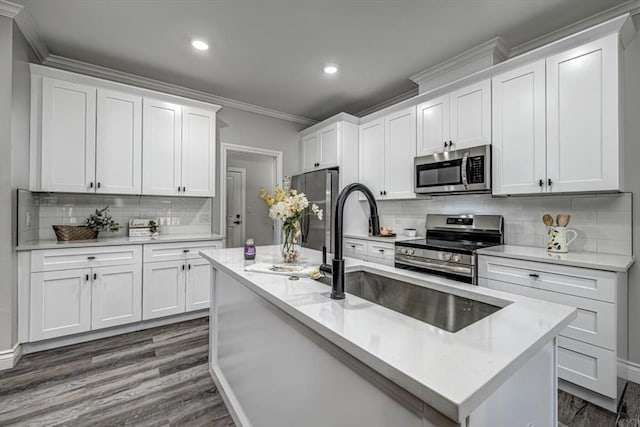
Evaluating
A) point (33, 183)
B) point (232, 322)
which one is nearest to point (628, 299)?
point (232, 322)

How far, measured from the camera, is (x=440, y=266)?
2586mm

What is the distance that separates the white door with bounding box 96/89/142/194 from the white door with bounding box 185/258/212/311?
990 mm

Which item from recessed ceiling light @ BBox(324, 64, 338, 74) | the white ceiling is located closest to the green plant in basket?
the white ceiling

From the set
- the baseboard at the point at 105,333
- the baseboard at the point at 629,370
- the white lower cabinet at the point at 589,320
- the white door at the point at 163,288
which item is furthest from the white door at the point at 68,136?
the baseboard at the point at 629,370

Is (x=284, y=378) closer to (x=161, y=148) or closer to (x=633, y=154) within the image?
(x=633, y=154)

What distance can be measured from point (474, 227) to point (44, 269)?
3930 mm

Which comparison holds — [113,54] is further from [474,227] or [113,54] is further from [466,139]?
[474,227]

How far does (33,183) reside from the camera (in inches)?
104

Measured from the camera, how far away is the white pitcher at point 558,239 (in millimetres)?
2244

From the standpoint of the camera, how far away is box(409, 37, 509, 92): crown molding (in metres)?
2.68

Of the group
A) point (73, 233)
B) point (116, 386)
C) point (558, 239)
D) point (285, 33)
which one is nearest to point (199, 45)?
point (285, 33)

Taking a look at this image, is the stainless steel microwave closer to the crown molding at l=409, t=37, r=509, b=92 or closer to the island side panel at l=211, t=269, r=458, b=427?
the crown molding at l=409, t=37, r=509, b=92

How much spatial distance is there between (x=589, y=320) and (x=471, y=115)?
186 cm

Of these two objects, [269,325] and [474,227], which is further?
[474,227]
